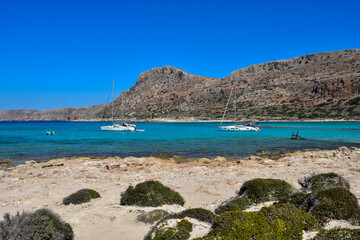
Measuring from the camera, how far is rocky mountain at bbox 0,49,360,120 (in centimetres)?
11106

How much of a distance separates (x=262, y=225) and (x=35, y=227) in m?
4.18

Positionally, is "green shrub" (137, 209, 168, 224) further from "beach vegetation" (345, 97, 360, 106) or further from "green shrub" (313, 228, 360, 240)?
"beach vegetation" (345, 97, 360, 106)

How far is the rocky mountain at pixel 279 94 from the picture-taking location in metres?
111

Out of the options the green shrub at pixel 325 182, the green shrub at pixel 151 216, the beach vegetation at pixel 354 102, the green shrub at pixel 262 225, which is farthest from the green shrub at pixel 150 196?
the beach vegetation at pixel 354 102

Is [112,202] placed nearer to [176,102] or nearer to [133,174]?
[133,174]

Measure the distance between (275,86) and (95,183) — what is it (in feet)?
432

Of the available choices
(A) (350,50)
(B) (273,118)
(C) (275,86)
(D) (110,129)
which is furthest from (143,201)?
(A) (350,50)

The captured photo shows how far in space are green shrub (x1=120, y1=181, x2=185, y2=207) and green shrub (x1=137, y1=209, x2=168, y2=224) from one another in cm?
127

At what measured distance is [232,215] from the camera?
12.6 ft

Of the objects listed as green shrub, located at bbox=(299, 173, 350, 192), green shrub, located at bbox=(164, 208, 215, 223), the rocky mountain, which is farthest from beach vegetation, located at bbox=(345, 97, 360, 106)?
green shrub, located at bbox=(164, 208, 215, 223)

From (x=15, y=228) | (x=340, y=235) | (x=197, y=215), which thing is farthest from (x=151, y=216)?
(x=340, y=235)

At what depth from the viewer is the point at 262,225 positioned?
12.1 ft

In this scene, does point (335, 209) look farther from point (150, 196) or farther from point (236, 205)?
point (150, 196)

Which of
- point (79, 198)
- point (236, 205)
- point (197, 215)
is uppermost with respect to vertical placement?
point (197, 215)
